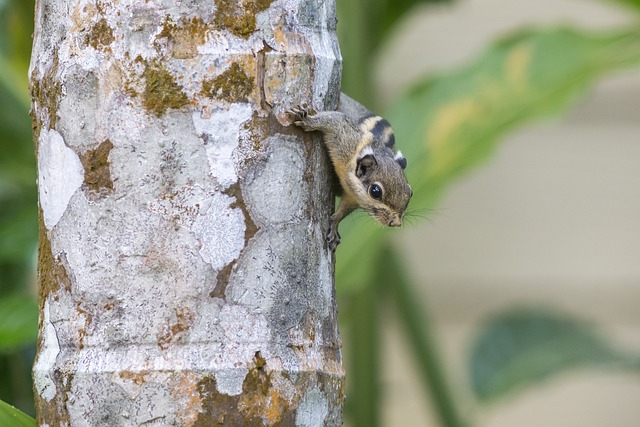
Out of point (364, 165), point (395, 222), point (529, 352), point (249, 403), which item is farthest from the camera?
point (529, 352)

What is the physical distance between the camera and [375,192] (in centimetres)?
155

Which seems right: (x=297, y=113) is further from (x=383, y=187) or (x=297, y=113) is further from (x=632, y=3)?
(x=632, y=3)

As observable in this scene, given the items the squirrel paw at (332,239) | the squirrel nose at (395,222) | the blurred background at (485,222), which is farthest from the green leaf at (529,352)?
the squirrel paw at (332,239)

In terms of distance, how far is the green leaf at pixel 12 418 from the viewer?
3.99 ft

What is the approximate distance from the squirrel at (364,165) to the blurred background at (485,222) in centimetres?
53

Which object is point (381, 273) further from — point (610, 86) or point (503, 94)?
point (610, 86)

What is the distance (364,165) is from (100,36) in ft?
1.63

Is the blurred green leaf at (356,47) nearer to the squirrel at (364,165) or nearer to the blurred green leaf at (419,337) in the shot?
the blurred green leaf at (419,337)

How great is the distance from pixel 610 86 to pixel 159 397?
3593mm

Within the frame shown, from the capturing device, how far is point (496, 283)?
13.9 feet

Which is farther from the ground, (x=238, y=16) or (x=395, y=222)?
(x=238, y=16)

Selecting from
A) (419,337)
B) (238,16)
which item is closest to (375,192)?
(238,16)

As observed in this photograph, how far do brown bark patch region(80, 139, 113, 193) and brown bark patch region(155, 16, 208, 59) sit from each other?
0.47ft

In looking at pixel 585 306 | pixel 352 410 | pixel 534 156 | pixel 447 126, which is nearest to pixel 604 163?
pixel 534 156
